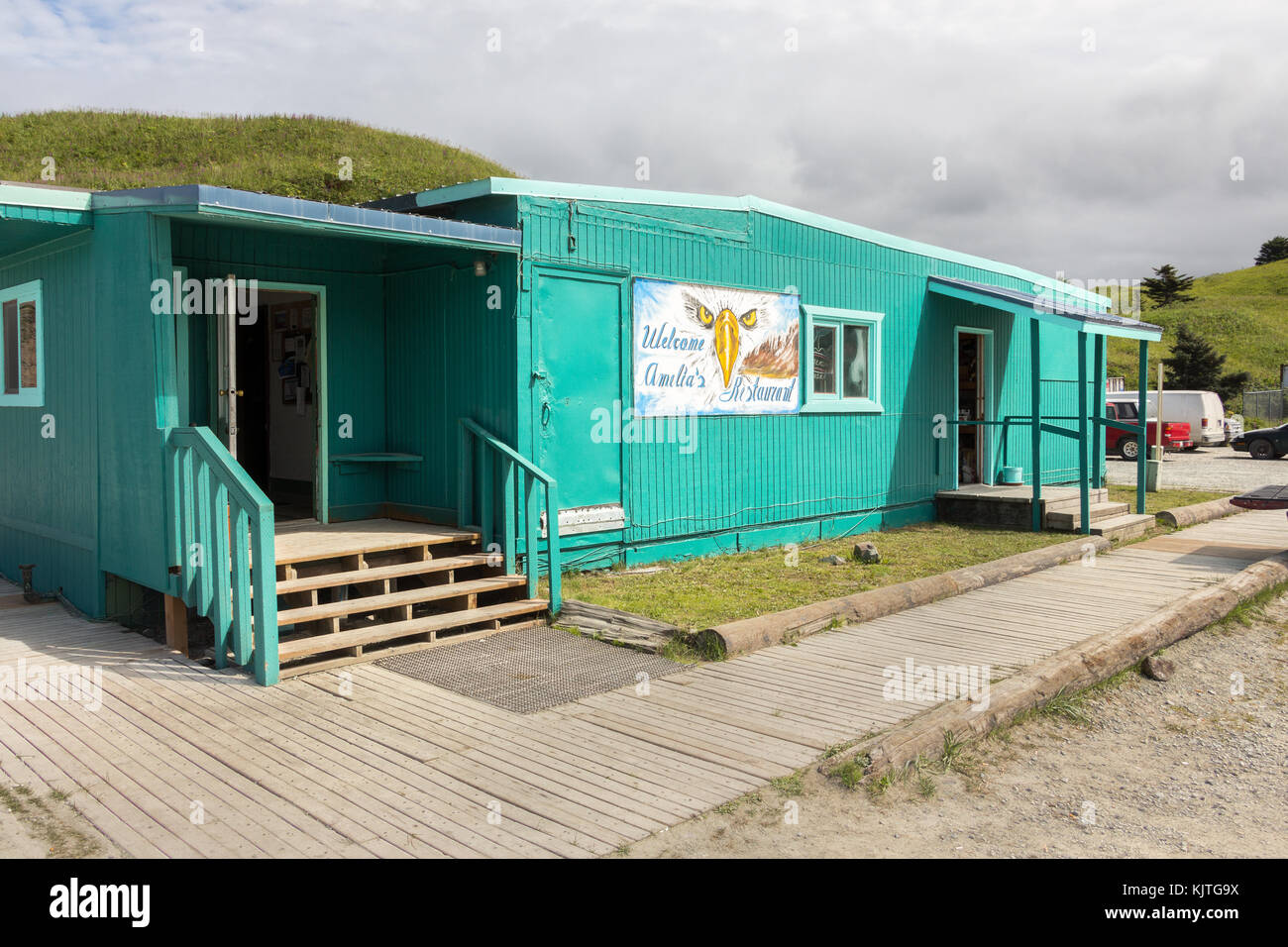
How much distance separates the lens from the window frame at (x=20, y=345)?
8461mm

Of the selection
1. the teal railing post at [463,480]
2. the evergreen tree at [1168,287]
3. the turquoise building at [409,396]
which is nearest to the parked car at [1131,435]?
the turquoise building at [409,396]

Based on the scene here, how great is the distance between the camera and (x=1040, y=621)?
7988mm

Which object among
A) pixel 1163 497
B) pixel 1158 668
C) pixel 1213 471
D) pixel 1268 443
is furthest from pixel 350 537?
pixel 1268 443

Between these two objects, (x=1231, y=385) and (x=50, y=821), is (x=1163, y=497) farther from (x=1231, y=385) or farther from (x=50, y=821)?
(x=1231, y=385)

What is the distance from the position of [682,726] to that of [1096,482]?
1161 centimetres

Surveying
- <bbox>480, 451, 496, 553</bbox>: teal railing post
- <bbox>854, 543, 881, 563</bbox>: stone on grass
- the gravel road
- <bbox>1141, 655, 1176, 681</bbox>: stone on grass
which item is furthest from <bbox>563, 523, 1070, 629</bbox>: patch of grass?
the gravel road

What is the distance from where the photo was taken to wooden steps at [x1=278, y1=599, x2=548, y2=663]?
252 inches

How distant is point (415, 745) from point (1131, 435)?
2552 centimetres

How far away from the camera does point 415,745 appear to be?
5168mm

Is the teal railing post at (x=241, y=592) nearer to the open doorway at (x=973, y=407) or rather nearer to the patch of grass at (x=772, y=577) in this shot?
the patch of grass at (x=772, y=577)

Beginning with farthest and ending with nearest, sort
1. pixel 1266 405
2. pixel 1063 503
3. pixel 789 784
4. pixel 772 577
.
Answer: pixel 1266 405
pixel 1063 503
pixel 772 577
pixel 789 784
